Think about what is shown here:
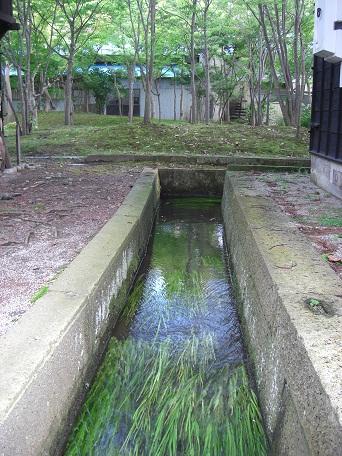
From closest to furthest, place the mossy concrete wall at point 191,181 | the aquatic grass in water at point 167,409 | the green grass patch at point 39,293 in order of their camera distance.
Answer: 1. the aquatic grass in water at point 167,409
2. the green grass patch at point 39,293
3. the mossy concrete wall at point 191,181

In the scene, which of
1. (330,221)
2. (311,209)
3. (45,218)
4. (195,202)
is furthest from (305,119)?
(45,218)

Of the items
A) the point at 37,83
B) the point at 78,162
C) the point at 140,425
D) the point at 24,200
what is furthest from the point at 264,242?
the point at 37,83

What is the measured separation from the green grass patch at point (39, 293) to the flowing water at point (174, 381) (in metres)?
0.97

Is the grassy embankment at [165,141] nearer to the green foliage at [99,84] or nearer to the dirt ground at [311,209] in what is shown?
the dirt ground at [311,209]

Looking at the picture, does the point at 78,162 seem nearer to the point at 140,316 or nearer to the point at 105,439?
the point at 140,316

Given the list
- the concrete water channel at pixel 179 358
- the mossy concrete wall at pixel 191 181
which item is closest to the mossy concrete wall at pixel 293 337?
the concrete water channel at pixel 179 358

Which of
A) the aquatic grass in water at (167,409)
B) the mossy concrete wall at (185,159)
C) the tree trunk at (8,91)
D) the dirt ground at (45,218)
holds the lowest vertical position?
the aquatic grass in water at (167,409)

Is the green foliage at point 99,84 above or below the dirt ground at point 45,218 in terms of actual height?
above

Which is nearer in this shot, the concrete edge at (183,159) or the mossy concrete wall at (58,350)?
the mossy concrete wall at (58,350)

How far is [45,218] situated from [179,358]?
322 centimetres

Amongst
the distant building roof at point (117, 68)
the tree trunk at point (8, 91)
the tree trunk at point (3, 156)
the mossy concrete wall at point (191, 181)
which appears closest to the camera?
the tree trunk at point (3, 156)

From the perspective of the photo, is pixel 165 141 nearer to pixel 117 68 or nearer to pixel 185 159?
pixel 185 159

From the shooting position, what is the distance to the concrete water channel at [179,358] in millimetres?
2719

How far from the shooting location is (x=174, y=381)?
4344mm
